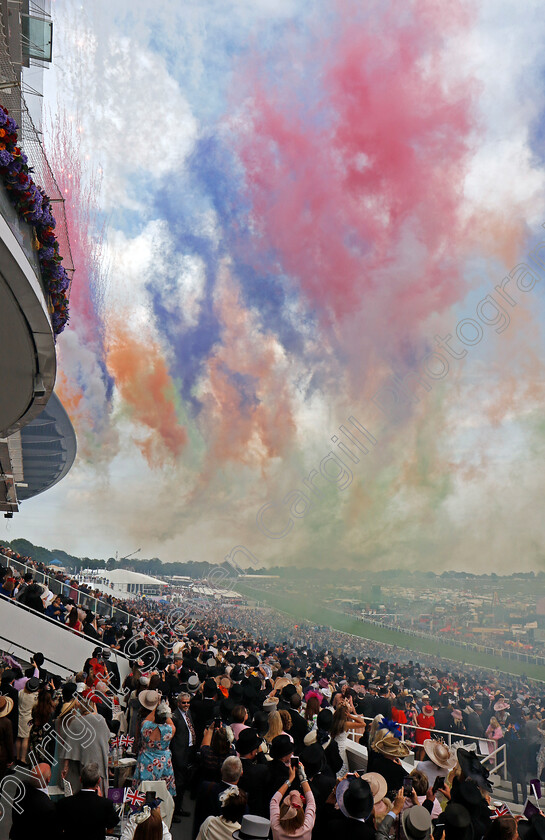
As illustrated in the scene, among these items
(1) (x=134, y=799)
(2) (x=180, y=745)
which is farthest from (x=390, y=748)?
(2) (x=180, y=745)

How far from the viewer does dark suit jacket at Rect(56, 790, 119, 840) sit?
402 centimetres

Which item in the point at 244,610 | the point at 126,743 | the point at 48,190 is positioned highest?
the point at 48,190

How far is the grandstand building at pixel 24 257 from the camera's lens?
584 centimetres

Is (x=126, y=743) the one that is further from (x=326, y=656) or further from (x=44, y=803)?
(x=326, y=656)

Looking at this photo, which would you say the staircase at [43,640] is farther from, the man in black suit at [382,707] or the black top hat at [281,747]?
the black top hat at [281,747]

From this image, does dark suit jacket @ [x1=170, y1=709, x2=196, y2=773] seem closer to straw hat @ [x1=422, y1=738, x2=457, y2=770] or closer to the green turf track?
straw hat @ [x1=422, y1=738, x2=457, y2=770]

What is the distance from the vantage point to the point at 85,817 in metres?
4.06

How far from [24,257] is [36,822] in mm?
5163

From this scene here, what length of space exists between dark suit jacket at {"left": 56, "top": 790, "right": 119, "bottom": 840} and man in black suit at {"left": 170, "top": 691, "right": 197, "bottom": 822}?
2.54m

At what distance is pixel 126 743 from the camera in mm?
7117

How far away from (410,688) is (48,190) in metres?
17.6

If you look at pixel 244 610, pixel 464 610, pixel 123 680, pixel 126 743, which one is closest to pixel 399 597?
pixel 464 610

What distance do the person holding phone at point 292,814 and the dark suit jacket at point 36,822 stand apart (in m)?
1.64

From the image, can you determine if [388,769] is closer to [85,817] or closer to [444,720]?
[85,817]
